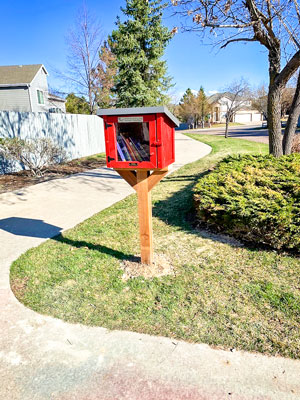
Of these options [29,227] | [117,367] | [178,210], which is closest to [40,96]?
[29,227]

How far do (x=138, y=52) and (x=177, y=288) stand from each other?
63.1 ft

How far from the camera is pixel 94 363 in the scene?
2.13 metres

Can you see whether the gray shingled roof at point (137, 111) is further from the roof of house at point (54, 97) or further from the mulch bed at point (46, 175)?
the roof of house at point (54, 97)

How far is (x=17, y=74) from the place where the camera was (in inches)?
878

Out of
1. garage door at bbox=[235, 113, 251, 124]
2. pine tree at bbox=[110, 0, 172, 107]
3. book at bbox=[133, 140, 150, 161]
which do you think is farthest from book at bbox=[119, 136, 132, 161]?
garage door at bbox=[235, 113, 251, 124]

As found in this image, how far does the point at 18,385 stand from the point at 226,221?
3.11 m

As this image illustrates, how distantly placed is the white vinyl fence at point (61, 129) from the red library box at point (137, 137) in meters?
7.19

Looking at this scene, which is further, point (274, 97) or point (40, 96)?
point (40, 96)

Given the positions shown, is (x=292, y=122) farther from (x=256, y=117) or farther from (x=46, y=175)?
(x=256, y=117)

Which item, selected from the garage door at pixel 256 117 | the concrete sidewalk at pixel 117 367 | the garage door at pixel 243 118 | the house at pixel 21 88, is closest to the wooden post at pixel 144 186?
the concrete sidewalk at pixel 117 367

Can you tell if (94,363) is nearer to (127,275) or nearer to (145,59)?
(127,275)

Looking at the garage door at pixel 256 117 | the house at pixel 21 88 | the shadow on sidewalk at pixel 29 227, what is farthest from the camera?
the garage door at pixel 256 117

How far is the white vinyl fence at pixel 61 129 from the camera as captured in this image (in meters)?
8.97

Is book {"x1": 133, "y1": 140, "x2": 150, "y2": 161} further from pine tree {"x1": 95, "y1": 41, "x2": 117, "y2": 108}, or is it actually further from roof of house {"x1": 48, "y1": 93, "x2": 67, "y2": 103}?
roof of house {"x1": 48, "y1": 93, "x2": 67, "y2": 103}
